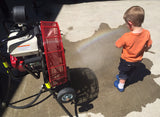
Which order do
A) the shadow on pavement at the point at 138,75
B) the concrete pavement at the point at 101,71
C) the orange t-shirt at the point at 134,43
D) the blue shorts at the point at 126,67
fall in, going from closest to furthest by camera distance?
the orange t-shirt at the point at 134,43 < the blue shorts at the point at 126,67 < the concrete pavement at the point at 101,71 < the shadow on pavement at the point at 138,75

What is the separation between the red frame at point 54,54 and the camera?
1.73m

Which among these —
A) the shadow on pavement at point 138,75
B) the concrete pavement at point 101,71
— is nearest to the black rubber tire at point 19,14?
the concrete pavement at point 101,71

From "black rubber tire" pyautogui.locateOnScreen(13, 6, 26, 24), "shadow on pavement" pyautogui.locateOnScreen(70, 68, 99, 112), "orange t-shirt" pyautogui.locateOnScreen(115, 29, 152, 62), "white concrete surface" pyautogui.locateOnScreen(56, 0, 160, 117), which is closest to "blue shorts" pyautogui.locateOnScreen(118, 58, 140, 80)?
"orange t-shirt" pyautogui.locateOnScreen(115, 29, 152, 62)

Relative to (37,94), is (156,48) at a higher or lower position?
higher

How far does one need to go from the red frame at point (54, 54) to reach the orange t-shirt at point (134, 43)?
937mm

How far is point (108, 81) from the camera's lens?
9.91 ft

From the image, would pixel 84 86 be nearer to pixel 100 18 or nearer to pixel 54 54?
pixel 54 54

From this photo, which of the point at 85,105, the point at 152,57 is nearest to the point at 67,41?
the point at 85,105

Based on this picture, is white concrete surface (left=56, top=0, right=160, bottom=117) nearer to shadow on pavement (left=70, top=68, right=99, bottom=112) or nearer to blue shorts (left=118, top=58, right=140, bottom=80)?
blue shorts (left=118, top=58, right=140, bottom=80)

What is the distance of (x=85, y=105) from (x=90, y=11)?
4.38 m

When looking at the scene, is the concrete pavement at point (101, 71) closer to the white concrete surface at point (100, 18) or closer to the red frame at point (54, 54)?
the white concrete surface at point (100, 18)

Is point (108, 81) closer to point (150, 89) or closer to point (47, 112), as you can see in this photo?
point (150, 89)

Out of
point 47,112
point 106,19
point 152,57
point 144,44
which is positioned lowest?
point 47,112

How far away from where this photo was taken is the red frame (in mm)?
1730
